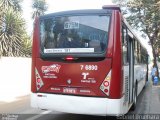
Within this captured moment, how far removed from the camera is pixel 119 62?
8.15 m

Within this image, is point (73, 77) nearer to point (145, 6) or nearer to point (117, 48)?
point (117, 48)

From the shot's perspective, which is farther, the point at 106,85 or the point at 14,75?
the point at 14,75

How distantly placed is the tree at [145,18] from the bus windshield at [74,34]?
81.3 feet

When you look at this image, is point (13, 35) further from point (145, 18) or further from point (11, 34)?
point (145, 18)

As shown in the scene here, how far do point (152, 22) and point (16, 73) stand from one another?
702 inches

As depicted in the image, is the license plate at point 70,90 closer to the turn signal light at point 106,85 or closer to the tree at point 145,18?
the turn signal light at point 106,85

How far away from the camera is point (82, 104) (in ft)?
26.7

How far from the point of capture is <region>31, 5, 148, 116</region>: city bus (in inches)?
319

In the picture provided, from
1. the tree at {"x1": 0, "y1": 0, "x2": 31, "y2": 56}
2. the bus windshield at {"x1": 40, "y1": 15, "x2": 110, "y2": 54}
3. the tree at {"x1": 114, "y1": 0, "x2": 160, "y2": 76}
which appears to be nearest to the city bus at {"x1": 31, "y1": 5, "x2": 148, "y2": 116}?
the bus windshield at {"x1": 40, "y1": 15, "x2": 110, "y2": 54}

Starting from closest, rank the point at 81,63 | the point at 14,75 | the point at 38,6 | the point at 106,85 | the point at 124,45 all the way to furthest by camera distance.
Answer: the point at 106,85, the point at 81,63, the point at 124,45, the point at 14,75, the point at 38,6

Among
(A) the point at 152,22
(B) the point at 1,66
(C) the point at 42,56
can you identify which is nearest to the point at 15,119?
(C) the point at 42,56

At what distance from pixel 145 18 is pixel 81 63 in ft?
91.1

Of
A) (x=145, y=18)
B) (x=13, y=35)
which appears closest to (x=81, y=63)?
(x=13, y=35)

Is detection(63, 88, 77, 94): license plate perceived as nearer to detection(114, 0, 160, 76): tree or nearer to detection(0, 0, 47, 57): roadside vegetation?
detection(0, 0, 47, 57): roadside vegetation
